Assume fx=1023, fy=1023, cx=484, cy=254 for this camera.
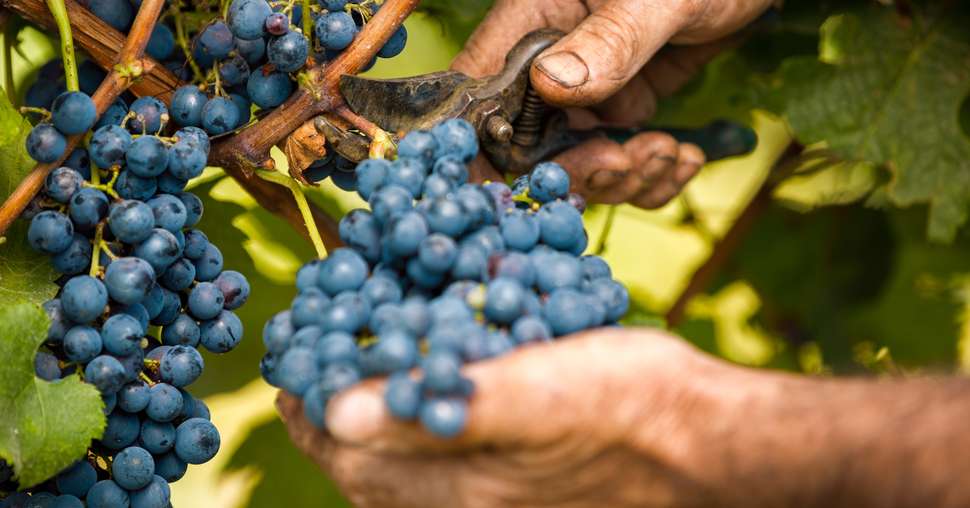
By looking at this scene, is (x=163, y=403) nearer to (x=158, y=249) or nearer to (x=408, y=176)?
(x=158, y=249)

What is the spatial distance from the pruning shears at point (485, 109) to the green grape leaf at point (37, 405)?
0.51 meters

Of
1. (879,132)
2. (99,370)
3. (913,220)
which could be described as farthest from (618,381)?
(913,220)

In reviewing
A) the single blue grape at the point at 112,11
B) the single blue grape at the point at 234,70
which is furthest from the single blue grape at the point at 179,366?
the single blue grape at the point at 112,11

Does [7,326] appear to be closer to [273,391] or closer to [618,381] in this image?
[618,381]

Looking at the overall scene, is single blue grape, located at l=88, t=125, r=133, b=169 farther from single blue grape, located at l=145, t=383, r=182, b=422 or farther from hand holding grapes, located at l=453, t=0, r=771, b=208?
hand holding grapes, located at l=453, t=0, r=771, b=208

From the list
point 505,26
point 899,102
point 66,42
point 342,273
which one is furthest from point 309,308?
point 899,102

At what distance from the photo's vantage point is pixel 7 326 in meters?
1.34

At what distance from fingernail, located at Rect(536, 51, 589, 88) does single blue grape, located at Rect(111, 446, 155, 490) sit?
880mm

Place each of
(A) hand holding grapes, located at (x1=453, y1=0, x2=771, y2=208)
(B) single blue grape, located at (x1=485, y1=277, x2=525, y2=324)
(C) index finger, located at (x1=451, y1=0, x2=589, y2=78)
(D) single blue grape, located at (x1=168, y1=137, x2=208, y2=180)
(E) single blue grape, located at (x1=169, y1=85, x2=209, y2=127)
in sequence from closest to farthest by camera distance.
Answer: (B) single blue grape, located at (x1=485, y1=277, x2=525, y2=324) → (D) single blue grape, located at (x1=168, y1=137, x2=208, y2=180) → (E) single blue grape, located at (x1=169, y1=85, x2=209, y2=127) → (A) hand holding grapes, located at (x1=453, y1=0, x2=771, y2=208) → (C) index finger, located at (x1=451, y1=0, x2=589, y2=78)

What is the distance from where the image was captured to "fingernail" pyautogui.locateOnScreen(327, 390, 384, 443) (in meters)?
1.04

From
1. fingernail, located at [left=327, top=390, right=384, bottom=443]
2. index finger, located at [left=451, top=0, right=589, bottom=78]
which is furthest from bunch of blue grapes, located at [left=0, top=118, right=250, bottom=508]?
index finger, located at [left=451, top=0, right=589, bottom=78]

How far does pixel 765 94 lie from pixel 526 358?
169cm

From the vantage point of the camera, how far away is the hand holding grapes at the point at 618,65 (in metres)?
1.78

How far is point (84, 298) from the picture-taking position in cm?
135
